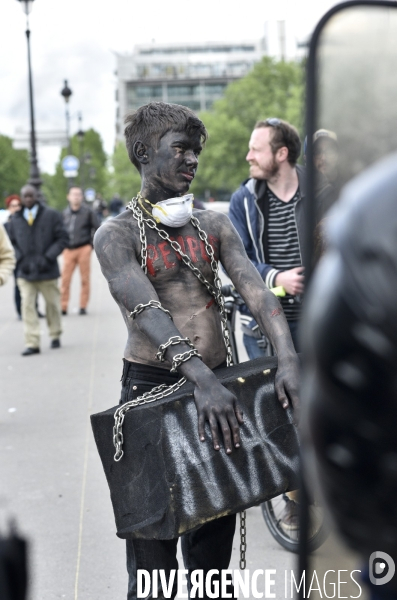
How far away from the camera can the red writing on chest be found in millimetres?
3061

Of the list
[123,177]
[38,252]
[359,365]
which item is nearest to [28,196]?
[38,252]

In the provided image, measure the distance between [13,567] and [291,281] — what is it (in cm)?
365

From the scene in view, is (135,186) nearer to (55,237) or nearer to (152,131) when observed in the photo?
(55,237)

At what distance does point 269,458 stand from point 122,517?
0.46 metres

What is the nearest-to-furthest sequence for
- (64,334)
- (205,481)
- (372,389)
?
(372,389)
(205,481)
(64,334)

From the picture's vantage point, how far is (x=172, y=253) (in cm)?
308

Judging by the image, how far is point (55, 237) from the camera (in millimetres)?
12414

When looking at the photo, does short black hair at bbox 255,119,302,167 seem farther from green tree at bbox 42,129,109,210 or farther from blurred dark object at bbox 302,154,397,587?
green tree at bbox 42,129,109,210

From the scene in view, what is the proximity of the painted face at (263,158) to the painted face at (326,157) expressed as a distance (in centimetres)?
393

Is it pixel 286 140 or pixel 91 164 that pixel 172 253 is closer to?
pixel 286 140

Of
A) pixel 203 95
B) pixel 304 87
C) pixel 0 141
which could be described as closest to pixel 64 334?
pixel 304 87

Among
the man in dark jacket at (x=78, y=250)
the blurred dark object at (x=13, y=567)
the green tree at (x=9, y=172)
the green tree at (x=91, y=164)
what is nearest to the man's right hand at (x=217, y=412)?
the blurred dark object at (x=13, y=567)

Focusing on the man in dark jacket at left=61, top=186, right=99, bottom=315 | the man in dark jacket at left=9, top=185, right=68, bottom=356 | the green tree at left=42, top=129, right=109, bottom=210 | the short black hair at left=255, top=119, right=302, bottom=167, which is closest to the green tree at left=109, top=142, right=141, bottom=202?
the green tree at left=42, top=129, right=109, bottom=210

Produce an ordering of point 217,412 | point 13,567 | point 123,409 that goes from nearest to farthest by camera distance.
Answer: point 13,567
point 217,412
point 123,409
